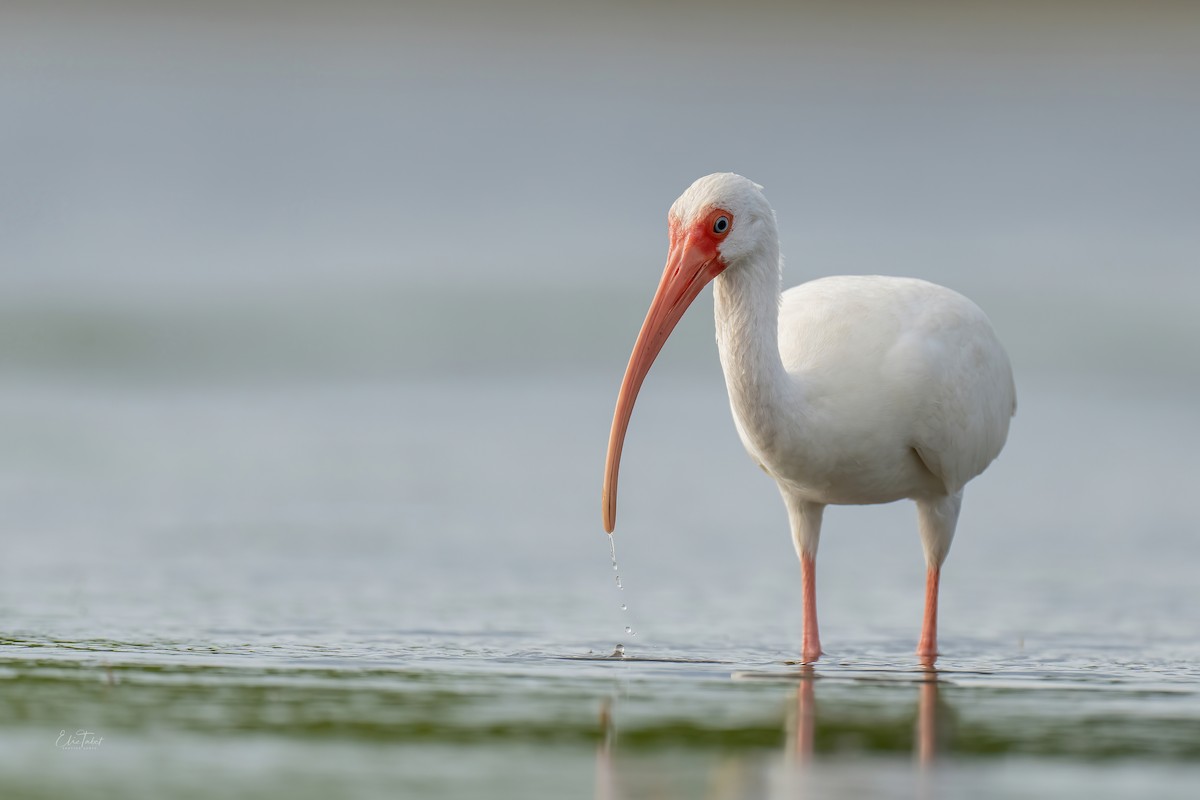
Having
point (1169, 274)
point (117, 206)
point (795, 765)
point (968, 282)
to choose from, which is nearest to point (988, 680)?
point (795, 765)

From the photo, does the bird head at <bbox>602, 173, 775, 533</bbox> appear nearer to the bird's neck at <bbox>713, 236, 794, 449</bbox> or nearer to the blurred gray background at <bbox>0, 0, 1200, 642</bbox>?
the bird's neck at <bbox>713, 236, 794, 449</bbox>

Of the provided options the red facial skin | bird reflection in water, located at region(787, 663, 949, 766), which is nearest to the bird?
the red facial skin

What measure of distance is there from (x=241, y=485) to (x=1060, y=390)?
10257mm

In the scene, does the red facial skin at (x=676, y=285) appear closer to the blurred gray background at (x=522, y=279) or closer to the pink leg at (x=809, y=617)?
the pink leg at (x=809, y=617)

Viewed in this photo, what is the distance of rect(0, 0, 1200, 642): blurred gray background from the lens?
10.9 meters

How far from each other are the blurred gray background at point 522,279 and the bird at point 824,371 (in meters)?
1.27

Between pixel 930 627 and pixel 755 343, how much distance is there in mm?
1865

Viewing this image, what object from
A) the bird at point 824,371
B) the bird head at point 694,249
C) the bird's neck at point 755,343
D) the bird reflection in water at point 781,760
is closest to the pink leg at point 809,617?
the bird at point 824,371

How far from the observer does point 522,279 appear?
26125 millimetres

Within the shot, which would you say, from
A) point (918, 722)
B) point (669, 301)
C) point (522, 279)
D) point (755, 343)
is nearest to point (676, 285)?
point (669, 301)

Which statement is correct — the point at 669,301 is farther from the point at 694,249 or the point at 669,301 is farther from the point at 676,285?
the point at 694,249

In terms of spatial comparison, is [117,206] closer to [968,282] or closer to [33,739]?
[968,282]

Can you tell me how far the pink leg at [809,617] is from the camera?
7.79 metres

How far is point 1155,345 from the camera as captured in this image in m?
21.9
